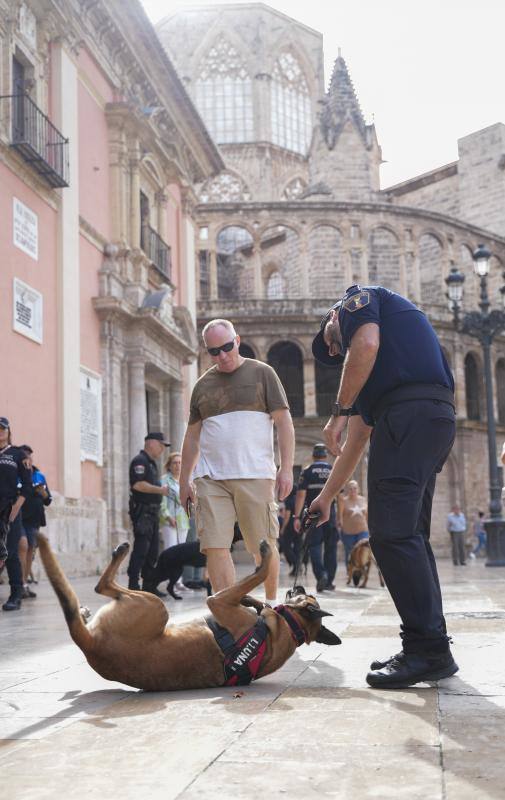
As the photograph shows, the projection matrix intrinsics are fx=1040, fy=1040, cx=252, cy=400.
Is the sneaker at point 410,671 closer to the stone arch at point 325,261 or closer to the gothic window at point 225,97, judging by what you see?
the stone arch at point 325,261

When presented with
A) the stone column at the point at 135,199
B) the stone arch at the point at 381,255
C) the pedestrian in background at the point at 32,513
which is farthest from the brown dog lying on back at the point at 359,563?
the stone arch at the point at 381,255

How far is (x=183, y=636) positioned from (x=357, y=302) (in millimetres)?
1500

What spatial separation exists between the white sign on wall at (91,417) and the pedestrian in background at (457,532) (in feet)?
25.0

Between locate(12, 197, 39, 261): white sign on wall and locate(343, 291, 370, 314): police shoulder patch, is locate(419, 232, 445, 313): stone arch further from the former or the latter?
locate(343, 291, 370, 314): police shoulder patch

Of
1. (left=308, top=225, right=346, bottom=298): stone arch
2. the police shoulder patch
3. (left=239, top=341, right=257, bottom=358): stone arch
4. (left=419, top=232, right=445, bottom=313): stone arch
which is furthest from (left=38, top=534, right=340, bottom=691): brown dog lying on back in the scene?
(left=419, top=232, right=445, bottom=313): stone arch

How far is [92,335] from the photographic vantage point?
61.6ft

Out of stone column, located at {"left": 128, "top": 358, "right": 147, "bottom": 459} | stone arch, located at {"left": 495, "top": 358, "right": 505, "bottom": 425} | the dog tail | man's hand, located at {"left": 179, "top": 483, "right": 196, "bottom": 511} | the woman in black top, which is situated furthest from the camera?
stone arch, located at {"left": 495, "top": 358, "right": 505, "bottom": 425}

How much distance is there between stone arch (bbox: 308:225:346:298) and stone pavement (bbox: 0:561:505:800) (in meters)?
36.6

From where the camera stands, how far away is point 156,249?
22844mm

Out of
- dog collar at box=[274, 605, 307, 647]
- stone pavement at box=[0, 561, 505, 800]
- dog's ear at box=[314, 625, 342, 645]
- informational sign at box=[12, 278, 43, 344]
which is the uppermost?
informational sign at box=[12, 278, 43, 344]

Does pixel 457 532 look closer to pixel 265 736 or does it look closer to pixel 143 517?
pixel 143 517

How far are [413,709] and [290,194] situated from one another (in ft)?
167

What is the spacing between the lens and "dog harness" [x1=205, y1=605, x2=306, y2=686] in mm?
4020

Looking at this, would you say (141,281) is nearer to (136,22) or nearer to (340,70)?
(136,22)
